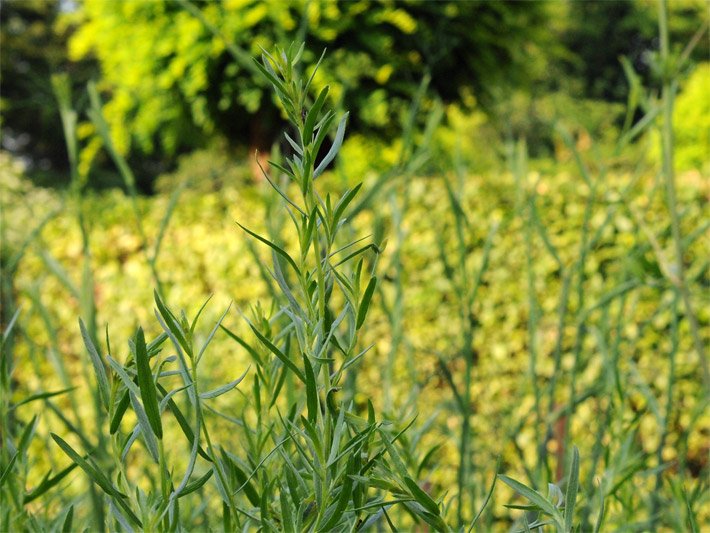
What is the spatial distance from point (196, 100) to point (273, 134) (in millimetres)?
1098

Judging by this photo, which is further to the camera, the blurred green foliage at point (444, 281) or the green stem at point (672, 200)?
the blurred green foliage at point (444, 281)

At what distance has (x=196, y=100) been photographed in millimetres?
5574

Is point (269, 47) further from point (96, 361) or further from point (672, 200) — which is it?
point (96, 361)

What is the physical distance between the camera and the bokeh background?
68 cm

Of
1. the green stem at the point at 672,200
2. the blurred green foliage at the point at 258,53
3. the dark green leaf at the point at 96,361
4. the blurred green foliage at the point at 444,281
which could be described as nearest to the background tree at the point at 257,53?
the blurred green foliage at the point at 258,53

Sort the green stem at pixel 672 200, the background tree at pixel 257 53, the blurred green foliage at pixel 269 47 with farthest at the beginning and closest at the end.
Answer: the background tree at pixel 257 53
the blurred green foliage at pixel 269 47
the green stem at pixel 672 200

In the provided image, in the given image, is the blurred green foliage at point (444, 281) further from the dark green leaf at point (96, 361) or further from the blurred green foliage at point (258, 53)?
the dark green leaf at point (96, 361)

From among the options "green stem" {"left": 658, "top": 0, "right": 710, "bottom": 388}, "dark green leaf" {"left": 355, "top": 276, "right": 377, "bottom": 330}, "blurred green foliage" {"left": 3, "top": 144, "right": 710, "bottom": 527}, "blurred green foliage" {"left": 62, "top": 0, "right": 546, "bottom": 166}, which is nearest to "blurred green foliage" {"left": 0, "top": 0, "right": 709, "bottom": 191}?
"blurred green foliage" {"left": 62, "top": 0, "right": 546, "bottom": 166}

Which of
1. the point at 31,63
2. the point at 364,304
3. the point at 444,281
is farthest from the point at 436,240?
the point at 31,63

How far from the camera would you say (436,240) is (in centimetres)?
120

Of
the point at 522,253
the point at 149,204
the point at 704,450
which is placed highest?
the point at 149,204

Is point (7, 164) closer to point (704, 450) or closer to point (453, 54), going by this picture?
point (453, 54)

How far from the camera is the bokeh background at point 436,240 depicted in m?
0.68

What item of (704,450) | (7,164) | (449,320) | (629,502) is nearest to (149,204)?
(449,320)
